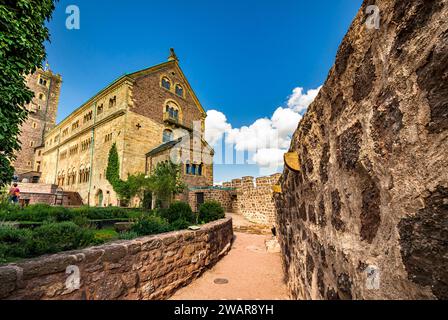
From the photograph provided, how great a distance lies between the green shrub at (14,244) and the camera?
358 cm

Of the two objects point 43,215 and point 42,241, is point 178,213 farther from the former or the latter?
point 43,215

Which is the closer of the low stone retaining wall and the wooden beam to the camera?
the low stone retaining wall

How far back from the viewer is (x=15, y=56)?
419 cm

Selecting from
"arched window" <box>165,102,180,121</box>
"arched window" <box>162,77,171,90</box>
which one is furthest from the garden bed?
"arched window" <box>162,77,171,90</box>

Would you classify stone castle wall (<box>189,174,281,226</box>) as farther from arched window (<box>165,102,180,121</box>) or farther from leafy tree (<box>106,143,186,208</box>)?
arched window (<box>165,102,180,121</box>)

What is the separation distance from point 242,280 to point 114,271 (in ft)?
10.3

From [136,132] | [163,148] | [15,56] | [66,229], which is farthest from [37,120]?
[66,229]

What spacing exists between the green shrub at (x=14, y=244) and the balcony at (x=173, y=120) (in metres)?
19.7

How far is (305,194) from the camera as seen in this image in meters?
2.56

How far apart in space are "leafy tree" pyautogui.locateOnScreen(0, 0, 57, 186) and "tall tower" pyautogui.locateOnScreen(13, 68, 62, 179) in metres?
42.8

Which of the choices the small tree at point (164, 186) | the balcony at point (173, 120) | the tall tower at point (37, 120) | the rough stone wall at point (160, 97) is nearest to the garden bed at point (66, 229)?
the small tree at point (164, 186)

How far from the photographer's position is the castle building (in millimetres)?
20109

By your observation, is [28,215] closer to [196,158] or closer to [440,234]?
[440,234]

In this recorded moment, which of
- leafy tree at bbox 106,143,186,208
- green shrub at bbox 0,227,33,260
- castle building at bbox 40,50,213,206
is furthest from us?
castle building at bbox 40,50,213,206
